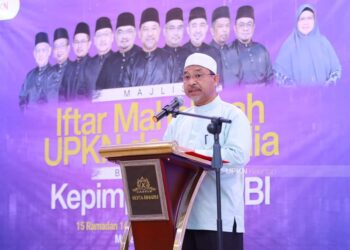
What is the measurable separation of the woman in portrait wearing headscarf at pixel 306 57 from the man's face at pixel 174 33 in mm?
796

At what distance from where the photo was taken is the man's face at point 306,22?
450cm

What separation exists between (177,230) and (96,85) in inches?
96.4

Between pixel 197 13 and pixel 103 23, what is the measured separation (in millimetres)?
816

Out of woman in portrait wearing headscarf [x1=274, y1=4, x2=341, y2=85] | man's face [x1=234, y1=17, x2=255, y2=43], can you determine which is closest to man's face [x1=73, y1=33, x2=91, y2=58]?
man's face [x1=234, y1=17, x2=255, y2=43]

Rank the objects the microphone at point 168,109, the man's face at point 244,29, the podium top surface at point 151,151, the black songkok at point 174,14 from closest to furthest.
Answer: the podium top surface at point 151,151 < the microphone at point 168,109 < the man's face at point 244,29 < the black songkok at point 174,14

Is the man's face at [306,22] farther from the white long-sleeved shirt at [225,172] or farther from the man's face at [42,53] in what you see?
the man's face at [42,53]

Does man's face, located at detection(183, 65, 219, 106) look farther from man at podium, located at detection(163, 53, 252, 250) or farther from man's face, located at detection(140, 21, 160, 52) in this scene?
man's face, located at detection(140, 21, 160, 52)

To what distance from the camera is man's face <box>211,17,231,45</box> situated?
476cm

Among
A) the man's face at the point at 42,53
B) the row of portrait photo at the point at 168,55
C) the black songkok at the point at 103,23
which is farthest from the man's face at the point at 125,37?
the man's face at the point at 42,53

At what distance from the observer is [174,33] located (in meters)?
4.95

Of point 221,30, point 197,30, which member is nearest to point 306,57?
point 221,30

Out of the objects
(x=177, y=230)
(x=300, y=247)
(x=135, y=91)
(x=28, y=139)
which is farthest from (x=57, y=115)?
(x=177, y=230)

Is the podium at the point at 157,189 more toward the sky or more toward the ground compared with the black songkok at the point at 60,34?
more toward the ground

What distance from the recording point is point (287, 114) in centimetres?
451
